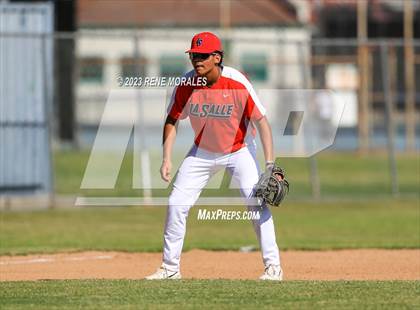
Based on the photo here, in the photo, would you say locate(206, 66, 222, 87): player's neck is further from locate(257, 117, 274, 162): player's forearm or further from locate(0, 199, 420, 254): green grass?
locate(0, 199, 420, 254): green grass

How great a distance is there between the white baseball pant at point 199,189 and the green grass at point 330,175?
9.73m

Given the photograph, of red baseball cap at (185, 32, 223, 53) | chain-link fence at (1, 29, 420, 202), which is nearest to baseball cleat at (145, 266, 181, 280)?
red baseball cap at (185, 32, 223, 53)

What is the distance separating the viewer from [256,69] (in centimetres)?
3189

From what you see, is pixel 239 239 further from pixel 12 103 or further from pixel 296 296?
pixel 296 296

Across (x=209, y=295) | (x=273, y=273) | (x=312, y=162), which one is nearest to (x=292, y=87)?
(x=312, y=162)

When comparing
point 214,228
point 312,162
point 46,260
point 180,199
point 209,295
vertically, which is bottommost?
point 214,228

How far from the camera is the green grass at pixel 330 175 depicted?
2098cm

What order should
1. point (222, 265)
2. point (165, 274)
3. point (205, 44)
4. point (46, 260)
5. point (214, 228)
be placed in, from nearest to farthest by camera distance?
1. point (205, 44)
2. point (165, 274)
3. point (222, 265)
4. point (46, 260)
5. point (214, 228)

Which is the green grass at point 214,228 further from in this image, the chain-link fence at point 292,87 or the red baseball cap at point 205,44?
the chain-link fence at point 292,87

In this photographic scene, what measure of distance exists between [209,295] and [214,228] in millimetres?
8149

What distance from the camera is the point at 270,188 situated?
9.53m

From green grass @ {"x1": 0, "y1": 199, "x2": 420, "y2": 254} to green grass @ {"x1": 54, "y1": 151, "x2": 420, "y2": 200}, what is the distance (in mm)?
1243
